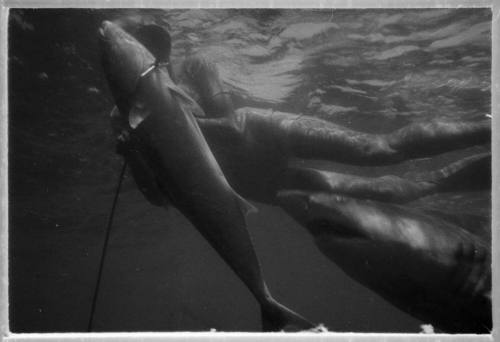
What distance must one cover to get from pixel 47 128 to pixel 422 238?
462 inches

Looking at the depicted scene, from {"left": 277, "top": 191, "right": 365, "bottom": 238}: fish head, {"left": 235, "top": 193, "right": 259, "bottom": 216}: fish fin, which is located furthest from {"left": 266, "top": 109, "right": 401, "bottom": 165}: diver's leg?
{"left": 235, "top": 193, "right": 259, "bottom": 216}: fish fin

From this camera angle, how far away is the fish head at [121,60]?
3586 mm

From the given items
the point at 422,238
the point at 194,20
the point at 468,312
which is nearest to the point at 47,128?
the point at 194,20

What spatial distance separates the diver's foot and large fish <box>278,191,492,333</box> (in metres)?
1.29

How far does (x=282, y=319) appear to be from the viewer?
4.40m

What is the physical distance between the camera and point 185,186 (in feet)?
13.0

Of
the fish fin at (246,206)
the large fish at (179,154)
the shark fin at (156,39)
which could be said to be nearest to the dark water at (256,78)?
the shark fin at (156,39)

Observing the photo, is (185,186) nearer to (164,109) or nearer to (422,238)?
(164,109)

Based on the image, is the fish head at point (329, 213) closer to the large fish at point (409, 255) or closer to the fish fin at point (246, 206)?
the large fish at point (409, 255)

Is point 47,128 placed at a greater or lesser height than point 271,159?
lesser

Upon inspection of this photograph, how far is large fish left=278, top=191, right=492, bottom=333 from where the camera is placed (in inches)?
190

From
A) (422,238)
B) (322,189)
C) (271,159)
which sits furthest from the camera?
(271,159)

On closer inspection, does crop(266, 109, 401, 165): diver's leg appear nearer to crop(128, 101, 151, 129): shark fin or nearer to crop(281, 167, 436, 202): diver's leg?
crop(281, 167, 436, 202): diver's leg

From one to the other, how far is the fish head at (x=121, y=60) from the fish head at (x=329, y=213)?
2952 mm
